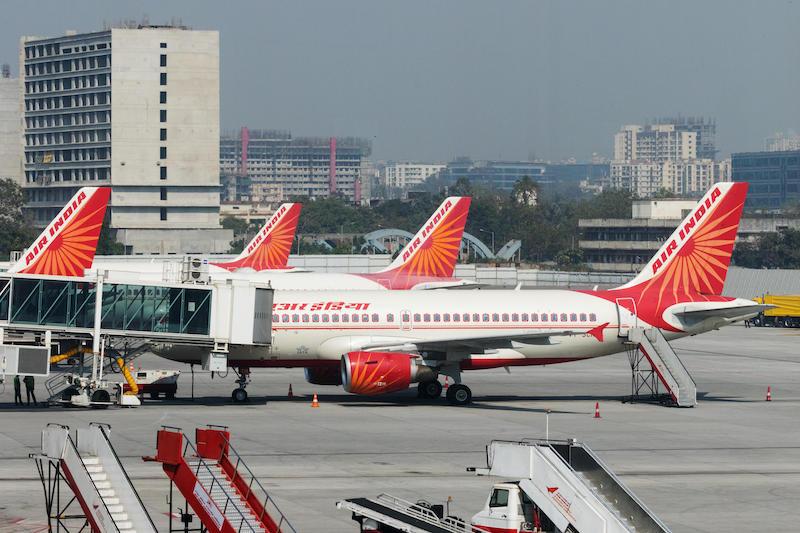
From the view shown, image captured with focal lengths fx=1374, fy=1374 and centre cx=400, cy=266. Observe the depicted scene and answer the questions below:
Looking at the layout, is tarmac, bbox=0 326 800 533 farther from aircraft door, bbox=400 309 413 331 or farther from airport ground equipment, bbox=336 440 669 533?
airport ground equipment, bbox=336 440 669 533

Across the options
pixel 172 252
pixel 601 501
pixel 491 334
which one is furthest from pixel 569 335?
pixel 172 252

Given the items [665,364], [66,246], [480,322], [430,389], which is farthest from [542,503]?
[66,246]

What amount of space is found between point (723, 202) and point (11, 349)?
2880 centimetres

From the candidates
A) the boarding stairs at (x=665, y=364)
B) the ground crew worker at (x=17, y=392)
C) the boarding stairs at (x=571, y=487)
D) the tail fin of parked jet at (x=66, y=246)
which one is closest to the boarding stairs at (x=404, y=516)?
the boarding stairs at (x=571, y=487)

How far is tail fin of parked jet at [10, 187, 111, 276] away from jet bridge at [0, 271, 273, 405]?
4530 millimetres

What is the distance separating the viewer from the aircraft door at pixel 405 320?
52.6m

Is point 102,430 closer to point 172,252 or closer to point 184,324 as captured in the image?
point 184,324

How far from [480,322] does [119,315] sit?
13757mm

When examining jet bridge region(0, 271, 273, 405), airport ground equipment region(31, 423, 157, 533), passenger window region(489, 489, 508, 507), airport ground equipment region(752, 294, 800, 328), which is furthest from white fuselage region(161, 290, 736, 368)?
airport ground equipment region(752, 294, 800, 328)

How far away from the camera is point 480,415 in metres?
48.8

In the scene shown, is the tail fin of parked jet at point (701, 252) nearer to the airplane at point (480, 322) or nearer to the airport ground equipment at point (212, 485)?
the airplane at point (480, 322)

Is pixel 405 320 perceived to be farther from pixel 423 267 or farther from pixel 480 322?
pixel 423 267

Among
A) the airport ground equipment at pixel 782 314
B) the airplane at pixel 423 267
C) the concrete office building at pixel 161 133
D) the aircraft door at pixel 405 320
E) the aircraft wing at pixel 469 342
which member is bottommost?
the airport ground equipment at pixel 782 314

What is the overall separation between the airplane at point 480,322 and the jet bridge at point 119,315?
4.15 feet
